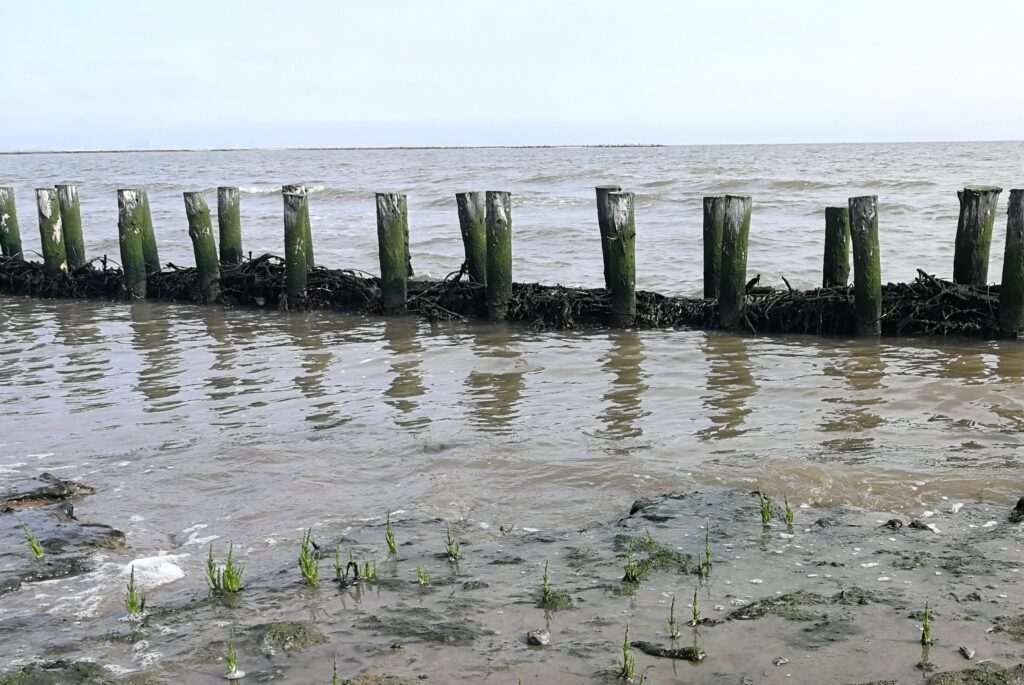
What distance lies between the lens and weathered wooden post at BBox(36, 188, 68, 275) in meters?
15.0

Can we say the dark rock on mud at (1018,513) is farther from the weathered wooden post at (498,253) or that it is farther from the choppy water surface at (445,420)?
the weathered wooden post at (498,253)

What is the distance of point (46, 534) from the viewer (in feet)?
17.3

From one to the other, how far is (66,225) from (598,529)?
12.4m

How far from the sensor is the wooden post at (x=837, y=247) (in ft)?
35.7

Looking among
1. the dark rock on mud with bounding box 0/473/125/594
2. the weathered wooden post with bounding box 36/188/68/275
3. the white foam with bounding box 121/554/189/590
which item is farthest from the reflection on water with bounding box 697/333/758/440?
the weathered wooden post with bounding box 36/188/68/275

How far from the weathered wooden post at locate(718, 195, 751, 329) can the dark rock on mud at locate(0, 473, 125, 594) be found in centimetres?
692

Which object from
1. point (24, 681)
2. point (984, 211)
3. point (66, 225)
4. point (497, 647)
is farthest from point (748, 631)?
point (66, 225)

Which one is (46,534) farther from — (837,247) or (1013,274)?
(1013,274)

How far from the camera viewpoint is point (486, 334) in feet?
37.8

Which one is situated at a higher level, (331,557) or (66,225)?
(66,225)

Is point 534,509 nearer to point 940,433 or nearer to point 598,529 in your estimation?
point 598,529

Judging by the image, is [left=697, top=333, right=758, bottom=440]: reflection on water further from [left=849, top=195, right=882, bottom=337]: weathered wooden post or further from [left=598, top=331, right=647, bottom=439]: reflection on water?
[left=849, top=195, right=882, bottom=337]: weathered wooden post

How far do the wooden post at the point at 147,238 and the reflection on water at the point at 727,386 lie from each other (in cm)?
830

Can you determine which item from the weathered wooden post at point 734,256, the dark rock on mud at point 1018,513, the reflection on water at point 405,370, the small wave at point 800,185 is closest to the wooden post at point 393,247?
the reflection on water at point 405,370
